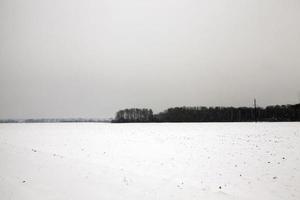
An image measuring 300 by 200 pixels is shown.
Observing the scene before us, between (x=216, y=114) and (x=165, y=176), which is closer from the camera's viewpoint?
(x=165, y=176)

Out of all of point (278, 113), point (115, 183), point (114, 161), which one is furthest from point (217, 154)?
point (278, 113)

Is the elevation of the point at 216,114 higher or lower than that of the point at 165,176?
higher

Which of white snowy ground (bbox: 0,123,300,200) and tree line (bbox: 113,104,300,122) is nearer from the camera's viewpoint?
white snowy ground (bbox: 0,123,300,200)

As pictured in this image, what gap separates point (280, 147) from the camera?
55.3 ft

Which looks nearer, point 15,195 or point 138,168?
point 15,195

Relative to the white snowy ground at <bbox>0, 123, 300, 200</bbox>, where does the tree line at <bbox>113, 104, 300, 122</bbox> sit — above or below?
above

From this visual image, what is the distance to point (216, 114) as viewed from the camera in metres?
105

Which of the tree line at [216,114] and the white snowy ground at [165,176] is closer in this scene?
the white snowy ground at [165,176]

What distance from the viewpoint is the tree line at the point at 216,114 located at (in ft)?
294

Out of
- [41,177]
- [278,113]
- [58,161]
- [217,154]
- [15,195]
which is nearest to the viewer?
[15,195]

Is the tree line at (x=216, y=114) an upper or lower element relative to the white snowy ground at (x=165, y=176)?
upper

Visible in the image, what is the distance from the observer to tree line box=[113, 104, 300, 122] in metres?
89.6

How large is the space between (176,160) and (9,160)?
29.9 ft

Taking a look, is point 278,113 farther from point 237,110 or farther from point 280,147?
point 280,147
